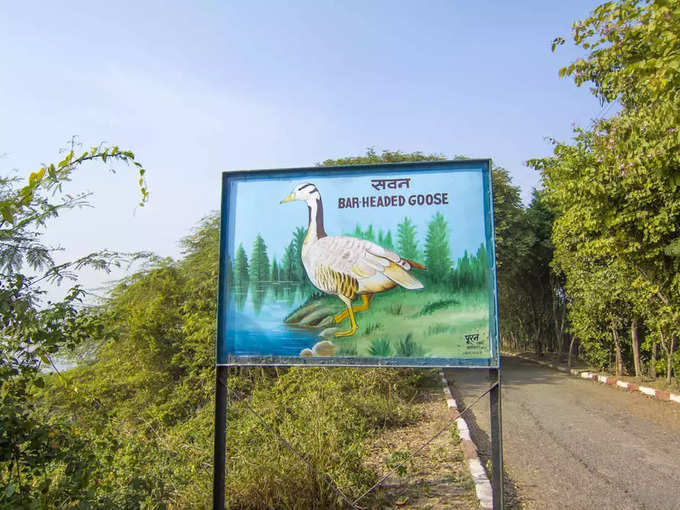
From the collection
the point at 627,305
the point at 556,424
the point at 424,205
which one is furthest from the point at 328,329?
the point at 627,305

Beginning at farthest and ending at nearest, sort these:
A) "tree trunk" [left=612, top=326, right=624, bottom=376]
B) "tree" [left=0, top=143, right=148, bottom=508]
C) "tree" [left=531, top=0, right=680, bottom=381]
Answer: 1. "tree trunk" [left=612, top=326, right=624, bottom=376]
2. "tree" [left=531, top=0, right=680, bottom=381]
3. "tree" [left=0, top=143, right=148, bottom=508]

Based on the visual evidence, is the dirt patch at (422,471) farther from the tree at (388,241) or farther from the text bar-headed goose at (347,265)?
the tree at (388,241)

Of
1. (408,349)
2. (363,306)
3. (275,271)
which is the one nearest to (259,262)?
(275,271)

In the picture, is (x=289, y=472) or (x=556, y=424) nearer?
(x=289, y=472)

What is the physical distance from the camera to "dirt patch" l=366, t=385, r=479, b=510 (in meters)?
4.61

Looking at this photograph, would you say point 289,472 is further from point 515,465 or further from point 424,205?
point 515,465

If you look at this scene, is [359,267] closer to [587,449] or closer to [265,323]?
[265,323]

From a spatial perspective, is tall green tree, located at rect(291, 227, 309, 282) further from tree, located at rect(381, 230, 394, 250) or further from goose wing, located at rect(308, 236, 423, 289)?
tree, located at rect(381, 230, 394, 250)

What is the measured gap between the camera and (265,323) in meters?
4.22

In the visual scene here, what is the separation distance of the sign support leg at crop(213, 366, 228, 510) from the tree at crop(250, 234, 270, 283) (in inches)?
31.7

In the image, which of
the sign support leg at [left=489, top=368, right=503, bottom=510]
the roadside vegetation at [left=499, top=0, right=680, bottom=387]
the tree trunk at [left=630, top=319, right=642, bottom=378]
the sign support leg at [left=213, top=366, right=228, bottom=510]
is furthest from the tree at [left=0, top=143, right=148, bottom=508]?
the tree trunk at [left=630, top=319, right=642, bottom=378]

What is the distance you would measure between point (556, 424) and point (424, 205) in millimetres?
6209

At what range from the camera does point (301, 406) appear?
252 inches

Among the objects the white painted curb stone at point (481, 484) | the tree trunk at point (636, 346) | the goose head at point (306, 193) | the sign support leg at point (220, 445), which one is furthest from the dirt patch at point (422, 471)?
the tree trunk at point (636, 346)
